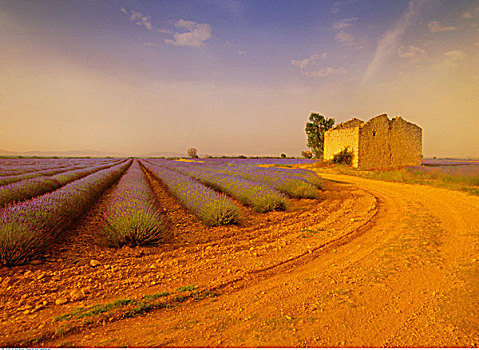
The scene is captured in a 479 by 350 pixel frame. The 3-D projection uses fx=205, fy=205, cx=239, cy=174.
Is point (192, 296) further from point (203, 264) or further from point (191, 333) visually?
point (203, 264)

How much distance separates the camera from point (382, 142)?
1691cm

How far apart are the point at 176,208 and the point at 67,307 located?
3893mm

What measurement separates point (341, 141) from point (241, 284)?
19.4 metres

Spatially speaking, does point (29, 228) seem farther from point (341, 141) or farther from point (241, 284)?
point (341, 141)

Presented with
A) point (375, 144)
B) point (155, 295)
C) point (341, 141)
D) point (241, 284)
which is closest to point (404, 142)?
point (375, 144)

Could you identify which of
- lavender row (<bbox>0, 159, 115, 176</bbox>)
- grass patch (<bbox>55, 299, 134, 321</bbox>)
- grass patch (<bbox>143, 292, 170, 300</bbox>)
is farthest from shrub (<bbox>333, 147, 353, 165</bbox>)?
lavender row (<bbox>0, 159, 115, 176</bbox>)

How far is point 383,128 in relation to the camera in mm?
16797

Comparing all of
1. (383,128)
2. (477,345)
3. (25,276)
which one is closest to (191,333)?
(477,345)

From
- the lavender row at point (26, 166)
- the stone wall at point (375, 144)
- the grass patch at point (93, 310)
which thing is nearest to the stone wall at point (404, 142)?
the stone wall at point (375, 144)

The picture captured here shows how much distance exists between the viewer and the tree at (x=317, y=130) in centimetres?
3038

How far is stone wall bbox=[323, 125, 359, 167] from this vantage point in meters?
16.6

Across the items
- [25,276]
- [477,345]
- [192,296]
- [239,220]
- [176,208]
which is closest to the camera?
[477,345]

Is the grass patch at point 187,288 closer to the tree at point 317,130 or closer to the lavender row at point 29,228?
the lavender row at point 29,228

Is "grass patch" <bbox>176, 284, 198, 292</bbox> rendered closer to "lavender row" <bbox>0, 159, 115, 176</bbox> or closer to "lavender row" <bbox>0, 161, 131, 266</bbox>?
"lavender row" <bbox>0, 161, 131, 266</bbox>
